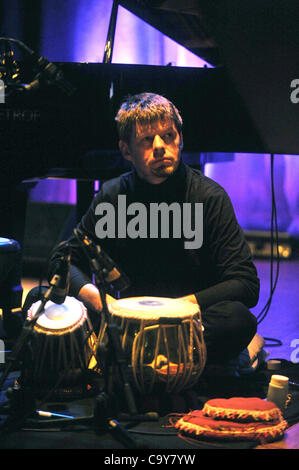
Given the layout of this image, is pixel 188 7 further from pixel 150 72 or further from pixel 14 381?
pixel 14 381

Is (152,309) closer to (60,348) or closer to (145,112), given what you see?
(60,348)


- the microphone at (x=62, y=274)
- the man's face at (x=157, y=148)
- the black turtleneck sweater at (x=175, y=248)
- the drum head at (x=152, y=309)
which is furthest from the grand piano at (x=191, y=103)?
the microphone at (x=62, y=274)

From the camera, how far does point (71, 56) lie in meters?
3.99

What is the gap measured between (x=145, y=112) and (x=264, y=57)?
1.01m

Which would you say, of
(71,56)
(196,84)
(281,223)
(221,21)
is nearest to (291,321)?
(196,84)

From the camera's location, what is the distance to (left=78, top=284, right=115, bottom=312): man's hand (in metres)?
2.64

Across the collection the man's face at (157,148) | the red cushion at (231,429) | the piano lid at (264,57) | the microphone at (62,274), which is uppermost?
the piano lid at (264,57)

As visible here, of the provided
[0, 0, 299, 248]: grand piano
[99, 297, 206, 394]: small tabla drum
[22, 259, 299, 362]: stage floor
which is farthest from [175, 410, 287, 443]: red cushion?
[0, 0, 299, 248]: grand piano

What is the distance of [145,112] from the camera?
272 centimetres

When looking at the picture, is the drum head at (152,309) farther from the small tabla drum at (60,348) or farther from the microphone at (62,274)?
the microphone at (62,274)

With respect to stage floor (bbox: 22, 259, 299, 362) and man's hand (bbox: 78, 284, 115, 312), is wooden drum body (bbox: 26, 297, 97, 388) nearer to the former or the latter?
man's hand (bbox: 78, 284, 115, 312)

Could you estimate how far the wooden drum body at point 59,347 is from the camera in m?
2.47

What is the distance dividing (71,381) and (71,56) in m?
2.09

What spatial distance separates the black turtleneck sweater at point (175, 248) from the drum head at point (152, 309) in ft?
1.05
